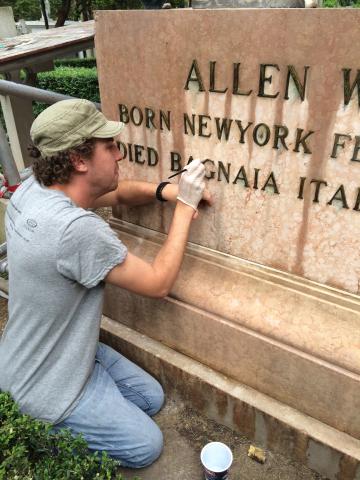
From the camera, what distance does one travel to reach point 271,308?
2.21 m

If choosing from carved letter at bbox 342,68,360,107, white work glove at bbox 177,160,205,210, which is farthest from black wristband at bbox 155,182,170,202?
carved letter at bbox 342,68,360,107

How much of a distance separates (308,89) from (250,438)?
175 centimetres

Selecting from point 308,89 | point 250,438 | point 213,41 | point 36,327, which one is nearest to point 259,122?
point 308,89

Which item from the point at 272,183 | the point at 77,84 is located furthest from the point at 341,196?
the point at 77,84

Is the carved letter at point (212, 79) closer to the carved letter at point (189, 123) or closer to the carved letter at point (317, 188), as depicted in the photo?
the carved letter at point (189, 123)

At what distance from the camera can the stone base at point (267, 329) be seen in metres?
2.02

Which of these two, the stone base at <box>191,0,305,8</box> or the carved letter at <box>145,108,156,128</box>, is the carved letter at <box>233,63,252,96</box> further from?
the carved letter at <box>145,108,156,128</box>

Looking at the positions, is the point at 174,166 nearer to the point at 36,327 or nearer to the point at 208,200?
the point at 208,200

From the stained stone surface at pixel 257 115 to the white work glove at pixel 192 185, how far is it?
0.40ft

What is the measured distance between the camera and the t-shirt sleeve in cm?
185

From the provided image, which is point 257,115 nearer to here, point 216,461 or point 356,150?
point 356,150

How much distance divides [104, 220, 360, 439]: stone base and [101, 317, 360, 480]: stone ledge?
0.05m

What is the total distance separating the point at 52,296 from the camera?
1976 millimetres

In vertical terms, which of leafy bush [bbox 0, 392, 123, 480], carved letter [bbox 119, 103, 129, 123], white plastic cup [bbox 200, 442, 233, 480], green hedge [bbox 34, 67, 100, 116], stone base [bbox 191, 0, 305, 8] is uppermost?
stone base [bbox 191, 0, 305, 8]
